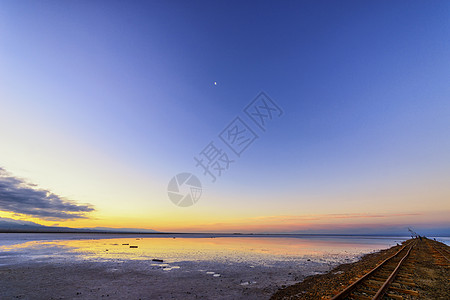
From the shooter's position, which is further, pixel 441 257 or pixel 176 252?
→ pixel 176 252

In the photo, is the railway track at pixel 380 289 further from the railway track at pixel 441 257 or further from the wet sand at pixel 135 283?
the railway track at pixel 441 257

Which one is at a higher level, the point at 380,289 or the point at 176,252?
the point at 380,289

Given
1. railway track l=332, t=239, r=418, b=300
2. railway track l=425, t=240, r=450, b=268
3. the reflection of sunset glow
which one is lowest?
the reflection of sunset glow

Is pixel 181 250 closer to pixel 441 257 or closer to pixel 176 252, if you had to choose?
pixel 176 252

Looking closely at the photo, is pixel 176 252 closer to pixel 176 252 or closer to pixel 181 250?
pixel 176 252

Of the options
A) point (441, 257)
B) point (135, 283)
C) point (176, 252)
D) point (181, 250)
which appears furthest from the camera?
point (181, 250)

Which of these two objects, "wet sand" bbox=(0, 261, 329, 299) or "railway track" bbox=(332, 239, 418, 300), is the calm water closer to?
"wet sand" bbox=(0, 261, 329, 299)

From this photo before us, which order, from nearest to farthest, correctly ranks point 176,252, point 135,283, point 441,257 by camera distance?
1. point 135,283
2. point 441,257
3. point 176,252

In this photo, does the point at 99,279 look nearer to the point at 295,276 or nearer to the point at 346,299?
the point at 295,276

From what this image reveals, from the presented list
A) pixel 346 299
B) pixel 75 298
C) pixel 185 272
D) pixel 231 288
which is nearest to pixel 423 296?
pixel 346 299

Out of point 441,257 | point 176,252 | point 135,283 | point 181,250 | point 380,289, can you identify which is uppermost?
point 380,289

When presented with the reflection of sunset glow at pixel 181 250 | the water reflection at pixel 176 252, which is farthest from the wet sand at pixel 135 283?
the reflection of sunset glow at pixel 181 250

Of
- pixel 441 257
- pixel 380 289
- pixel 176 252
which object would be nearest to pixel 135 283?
pixel 380 289

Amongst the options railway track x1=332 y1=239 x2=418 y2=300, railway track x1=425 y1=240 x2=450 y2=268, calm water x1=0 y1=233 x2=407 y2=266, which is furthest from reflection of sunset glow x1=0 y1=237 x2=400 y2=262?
railway track x1=332 y1=239 x2=418 y2=300
